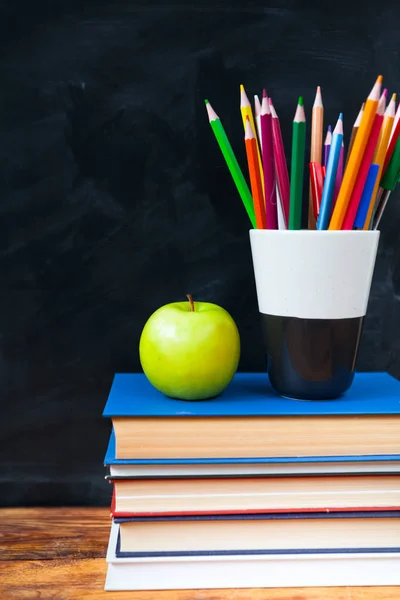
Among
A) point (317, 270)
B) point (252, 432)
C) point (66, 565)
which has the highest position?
point (317, 270)

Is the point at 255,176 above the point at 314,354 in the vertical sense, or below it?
above

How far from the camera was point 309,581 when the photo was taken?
53cm

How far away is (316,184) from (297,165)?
0.04 metres

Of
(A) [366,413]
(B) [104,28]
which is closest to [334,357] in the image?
(A) [366,413]

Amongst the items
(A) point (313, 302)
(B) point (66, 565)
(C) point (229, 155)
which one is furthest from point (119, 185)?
(B) point (66, 565)

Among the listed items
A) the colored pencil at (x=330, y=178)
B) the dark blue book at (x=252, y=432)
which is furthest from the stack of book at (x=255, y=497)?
the colored pencil at (x=330, y=178)

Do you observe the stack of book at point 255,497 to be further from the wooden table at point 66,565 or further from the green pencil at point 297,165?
the green pencil at point 297,165

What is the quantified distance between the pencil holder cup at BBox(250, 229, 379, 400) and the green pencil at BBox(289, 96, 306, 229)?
20 mm

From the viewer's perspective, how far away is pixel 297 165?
1.71 feet

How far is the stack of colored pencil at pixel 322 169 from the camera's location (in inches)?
20.0

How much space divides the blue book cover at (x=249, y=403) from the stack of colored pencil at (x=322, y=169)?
0.16 meters

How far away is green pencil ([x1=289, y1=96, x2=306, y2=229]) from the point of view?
20.1 inches

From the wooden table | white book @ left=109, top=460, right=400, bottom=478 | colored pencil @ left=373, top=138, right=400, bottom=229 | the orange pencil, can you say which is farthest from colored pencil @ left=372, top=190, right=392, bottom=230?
the wooden table

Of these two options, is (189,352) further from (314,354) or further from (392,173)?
(392,173)
